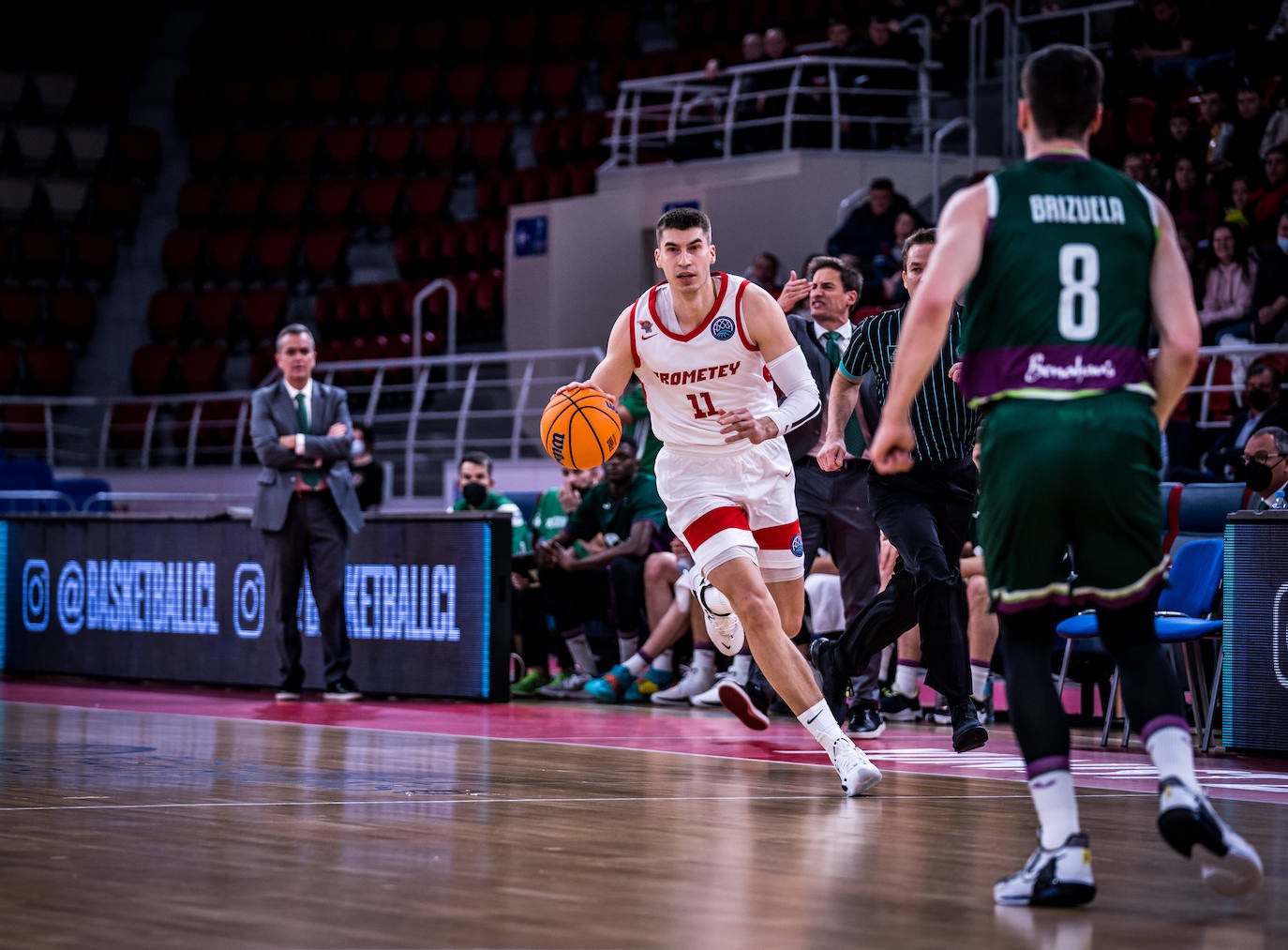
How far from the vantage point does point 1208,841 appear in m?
4.04

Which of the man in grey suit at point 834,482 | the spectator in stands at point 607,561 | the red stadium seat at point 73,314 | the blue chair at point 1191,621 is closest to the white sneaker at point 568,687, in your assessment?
the spectator in stands at point 607,561

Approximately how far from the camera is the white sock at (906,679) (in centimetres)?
972

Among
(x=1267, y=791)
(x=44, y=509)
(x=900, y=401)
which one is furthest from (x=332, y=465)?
(x=44, y=509)

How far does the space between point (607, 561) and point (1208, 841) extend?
7.61 metres

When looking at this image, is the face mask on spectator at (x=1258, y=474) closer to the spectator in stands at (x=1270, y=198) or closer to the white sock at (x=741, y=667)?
the white sock at (x=741, y=667)

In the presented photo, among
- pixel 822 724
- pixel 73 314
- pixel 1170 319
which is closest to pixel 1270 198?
pixel 822 724

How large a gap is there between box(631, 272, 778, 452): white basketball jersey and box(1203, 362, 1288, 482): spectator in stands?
16.6ft

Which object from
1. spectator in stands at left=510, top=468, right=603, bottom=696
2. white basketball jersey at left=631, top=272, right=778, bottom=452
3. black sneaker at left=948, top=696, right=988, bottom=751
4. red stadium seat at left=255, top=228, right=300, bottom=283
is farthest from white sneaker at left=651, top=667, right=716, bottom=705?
red stadium seat at left=255, top=228, right=300, bottom=283

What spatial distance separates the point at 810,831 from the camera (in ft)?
17.4

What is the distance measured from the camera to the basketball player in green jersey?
13.7 feet

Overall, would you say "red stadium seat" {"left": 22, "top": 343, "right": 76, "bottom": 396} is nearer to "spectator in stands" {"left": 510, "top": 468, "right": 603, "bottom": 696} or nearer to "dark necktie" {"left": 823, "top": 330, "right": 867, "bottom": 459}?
"spectator in stands" {"left": 510, "top": 468, "right": 603, "bottom": 696}

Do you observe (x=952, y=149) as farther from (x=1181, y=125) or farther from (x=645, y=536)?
(x=645, y=536)

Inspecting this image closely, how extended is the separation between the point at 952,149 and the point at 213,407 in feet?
31.3

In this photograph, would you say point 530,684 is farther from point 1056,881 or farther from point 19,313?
point 19,313
